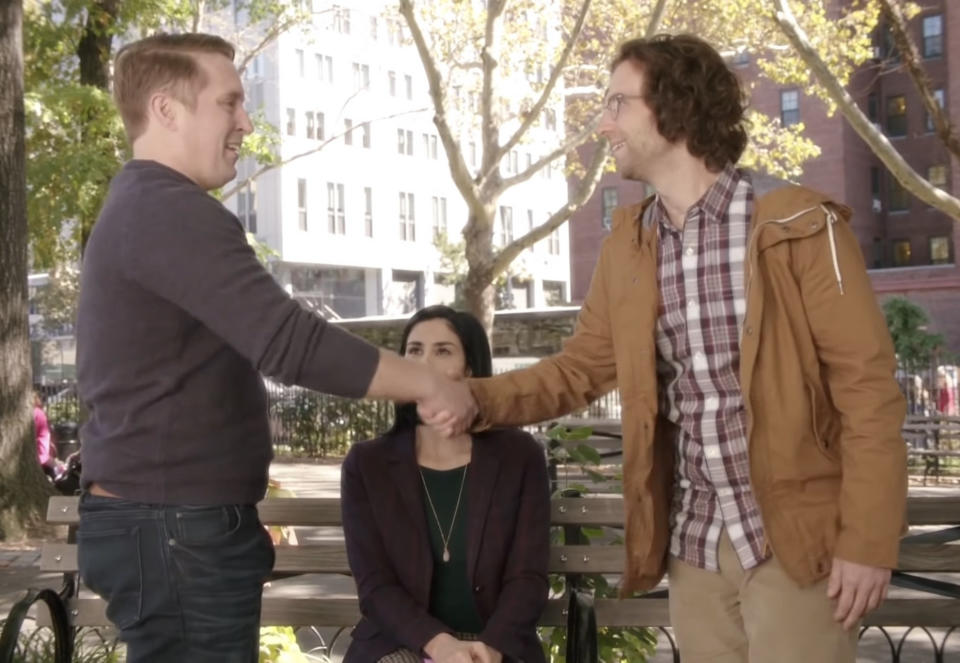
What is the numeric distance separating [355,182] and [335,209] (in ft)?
6.13

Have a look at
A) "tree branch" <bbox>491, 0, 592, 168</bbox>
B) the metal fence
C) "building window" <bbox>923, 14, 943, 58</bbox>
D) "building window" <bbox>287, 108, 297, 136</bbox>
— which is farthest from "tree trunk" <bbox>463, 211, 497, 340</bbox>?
"building window" <bbox>287, 108, 297, 136</bbox>

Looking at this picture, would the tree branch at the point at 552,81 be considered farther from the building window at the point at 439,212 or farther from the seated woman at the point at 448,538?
the building window at the point at 439,212

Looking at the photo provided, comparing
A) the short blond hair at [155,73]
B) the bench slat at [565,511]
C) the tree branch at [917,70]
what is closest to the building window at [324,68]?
the tree branch at [917,70]

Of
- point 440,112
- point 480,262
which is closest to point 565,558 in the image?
point 440,112

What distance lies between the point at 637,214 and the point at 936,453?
1546cm

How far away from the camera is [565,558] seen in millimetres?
4598

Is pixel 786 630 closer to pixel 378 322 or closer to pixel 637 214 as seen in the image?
pixel 637 214

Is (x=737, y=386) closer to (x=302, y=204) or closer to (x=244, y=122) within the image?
(x=244, y=122)

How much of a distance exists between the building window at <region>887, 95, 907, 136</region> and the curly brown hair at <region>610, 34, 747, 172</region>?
54.9m

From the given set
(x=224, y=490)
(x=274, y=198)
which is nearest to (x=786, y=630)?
(x=224, y=490)

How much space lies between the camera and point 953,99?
50.3m

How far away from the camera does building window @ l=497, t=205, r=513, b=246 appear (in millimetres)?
72750

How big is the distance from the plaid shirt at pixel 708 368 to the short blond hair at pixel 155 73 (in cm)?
117

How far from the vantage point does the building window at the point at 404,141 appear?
65438mm
